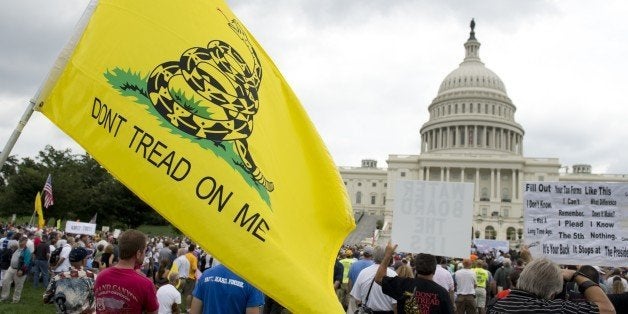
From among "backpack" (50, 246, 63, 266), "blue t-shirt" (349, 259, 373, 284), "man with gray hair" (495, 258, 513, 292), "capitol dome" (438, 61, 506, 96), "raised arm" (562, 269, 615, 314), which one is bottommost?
"raised arm" (562, 269, 615, 314)

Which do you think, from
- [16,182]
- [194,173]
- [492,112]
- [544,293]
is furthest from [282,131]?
[492,112]

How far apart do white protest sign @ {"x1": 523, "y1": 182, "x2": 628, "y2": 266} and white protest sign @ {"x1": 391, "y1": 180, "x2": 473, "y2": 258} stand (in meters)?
0.81

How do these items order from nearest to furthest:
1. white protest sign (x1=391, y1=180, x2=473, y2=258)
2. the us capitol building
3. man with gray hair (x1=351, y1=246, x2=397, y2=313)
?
man with gray hair (x1=351, y1=246, x2=397, y2=313) → white protest sign (x1=391, y1=180, x2=473, y2=258) → the us capitol building

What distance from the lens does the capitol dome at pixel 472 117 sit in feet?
341

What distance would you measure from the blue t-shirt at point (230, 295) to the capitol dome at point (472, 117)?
99.7 meters

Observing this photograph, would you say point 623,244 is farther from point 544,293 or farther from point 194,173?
point 194,173

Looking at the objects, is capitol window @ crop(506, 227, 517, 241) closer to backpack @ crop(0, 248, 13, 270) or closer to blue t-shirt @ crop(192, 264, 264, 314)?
backpack @ crop(0, 248, 13, 270)

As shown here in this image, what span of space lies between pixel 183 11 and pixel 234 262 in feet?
5.47

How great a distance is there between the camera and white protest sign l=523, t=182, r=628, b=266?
24.4ft

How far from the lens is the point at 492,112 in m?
108

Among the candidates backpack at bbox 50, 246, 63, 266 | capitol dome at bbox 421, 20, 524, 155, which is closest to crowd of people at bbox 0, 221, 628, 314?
backpack at bbox 50, 246, 63, 266

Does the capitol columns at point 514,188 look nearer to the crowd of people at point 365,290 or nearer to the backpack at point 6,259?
the backpack at point 6,259

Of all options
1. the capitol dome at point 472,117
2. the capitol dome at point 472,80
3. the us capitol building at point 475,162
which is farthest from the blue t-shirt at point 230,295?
the capitol dome at point 472,80

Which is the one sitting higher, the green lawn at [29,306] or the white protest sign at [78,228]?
the white protest sign at [78,228]
